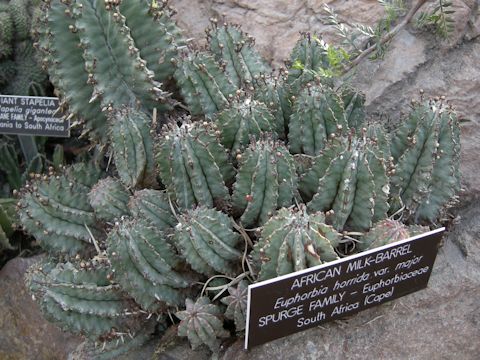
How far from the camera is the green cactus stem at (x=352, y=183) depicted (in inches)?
83.2

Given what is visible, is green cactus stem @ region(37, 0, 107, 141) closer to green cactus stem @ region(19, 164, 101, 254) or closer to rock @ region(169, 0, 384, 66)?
green cactus stem @ region(19, 164, 101, 254)

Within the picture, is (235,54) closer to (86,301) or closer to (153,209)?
(153,209)

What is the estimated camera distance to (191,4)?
3463 mm

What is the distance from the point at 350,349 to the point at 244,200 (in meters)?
0.63

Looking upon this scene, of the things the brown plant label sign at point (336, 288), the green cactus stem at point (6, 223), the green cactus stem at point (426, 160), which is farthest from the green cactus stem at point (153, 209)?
the green cactus stem at point (6, 223)

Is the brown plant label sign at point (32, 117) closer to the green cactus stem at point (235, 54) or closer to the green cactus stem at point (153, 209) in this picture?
the green cactus stem at point (235, 54)

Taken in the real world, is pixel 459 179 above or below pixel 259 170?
below

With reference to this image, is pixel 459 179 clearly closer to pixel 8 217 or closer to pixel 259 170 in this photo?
pixel 259 170

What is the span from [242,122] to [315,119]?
27cm

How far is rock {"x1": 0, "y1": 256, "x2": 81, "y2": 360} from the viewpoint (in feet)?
8.64

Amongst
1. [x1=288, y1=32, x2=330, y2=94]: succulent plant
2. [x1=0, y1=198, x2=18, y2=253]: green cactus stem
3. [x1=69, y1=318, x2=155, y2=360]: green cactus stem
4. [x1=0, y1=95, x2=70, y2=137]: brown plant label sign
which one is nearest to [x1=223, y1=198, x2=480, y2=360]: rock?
[x1=69, y1=318, x2=155, y2=360]: green cactus stem

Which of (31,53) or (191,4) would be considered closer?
A: (191,4)

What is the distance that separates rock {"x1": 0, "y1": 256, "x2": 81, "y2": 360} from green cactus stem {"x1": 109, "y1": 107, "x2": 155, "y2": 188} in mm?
736

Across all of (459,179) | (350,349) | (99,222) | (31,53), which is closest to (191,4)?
(31,53)
